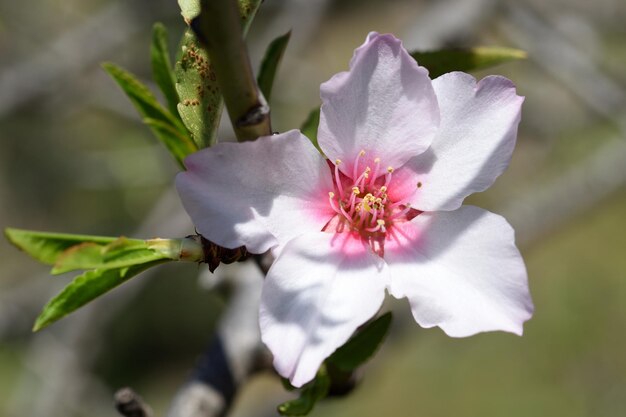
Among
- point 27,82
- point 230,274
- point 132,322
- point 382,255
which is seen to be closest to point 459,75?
point 382,255

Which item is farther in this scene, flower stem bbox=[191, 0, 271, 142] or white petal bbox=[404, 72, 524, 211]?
white petal bbox=[404, 72, 524, 211]

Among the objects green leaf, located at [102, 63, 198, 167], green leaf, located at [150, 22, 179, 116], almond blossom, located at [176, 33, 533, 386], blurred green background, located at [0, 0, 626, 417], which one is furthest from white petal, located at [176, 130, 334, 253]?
blurred green background, located at [0, 0, 626, 417]

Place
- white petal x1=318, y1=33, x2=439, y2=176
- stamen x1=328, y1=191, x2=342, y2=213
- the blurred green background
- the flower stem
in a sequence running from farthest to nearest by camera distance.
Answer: the blurred green background → stamen x1=328, y1=191, x2=342, y2=213 → white petal x1=318, y1=33, x2=439, y2=176 → the flower stem

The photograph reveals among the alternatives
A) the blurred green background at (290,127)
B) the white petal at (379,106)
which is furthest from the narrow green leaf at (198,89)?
the blurred green background at (290,127)

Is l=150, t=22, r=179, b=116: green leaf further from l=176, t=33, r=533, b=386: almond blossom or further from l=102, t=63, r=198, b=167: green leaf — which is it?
l=176, t=33, r=533, b=386: almond blossom

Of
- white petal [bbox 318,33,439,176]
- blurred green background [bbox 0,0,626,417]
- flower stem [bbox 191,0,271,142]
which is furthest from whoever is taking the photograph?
blurred green background [bbox 0,0,626,417]

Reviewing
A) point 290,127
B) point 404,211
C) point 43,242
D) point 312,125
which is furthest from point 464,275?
point 290,127
